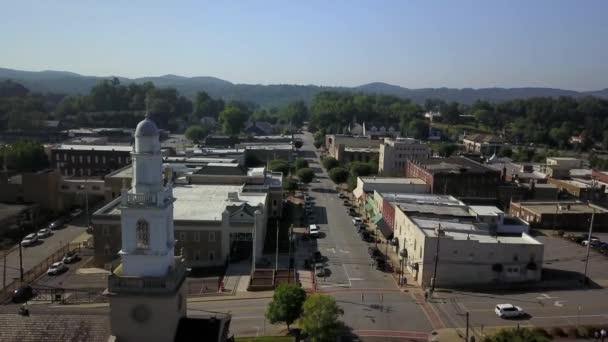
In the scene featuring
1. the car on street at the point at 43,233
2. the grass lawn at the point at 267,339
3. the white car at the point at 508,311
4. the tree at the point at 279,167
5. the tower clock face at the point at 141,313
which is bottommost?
the car on street at the point at 43,233

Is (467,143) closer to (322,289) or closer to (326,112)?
(326,112)

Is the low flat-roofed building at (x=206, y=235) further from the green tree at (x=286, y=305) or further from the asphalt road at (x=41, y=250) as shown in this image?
the green tree at (x=286, y=305)

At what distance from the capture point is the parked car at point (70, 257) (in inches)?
1552

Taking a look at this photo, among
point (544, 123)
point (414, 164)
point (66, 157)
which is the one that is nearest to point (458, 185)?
point (414, 164)

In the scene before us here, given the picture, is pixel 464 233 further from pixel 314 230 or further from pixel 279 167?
pixel 279 167

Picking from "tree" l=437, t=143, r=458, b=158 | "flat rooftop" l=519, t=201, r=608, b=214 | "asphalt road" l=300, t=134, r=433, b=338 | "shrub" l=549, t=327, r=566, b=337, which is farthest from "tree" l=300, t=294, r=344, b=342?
"tree" l=437, t=143, r=458, b=158

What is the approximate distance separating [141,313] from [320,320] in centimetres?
879

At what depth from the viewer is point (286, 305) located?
2628cm

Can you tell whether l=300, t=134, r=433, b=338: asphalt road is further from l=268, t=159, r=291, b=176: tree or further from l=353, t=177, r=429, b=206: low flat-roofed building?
l=268, t=159, r=291, b=176: tree

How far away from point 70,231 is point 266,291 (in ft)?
79.3

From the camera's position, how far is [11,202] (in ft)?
174

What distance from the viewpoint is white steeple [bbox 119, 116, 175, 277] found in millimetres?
18562

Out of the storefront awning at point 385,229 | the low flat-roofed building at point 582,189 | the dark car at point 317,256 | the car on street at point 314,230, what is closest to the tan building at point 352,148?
the low flat-roofed building at point 582,189

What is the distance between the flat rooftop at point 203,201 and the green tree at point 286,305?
14905 mm
